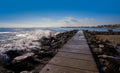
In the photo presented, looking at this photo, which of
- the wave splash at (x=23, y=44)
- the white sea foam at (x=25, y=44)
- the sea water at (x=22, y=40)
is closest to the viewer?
the wave splash at (x=23, y=44)

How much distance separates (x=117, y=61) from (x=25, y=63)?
11.1 feet

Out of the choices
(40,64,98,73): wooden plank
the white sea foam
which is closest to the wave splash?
the white sea foam

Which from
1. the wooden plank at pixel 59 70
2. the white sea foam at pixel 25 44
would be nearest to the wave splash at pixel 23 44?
the white sea foam at pixel 25 44

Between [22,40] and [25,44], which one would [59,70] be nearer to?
[25,44]

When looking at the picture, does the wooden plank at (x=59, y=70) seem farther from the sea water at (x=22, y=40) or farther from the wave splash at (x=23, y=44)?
the sea water at (x=22, y=40)

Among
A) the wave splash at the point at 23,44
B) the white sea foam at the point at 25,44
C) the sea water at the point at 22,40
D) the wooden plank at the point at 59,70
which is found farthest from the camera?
the sea water at the point at 22,40

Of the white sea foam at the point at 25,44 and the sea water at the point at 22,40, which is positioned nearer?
the white sea foam at the point at 25,44

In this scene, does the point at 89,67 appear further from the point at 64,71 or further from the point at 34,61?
the point at 34,61

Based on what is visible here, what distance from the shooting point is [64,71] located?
267cm

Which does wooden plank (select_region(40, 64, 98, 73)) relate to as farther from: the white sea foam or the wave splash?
the white sea foam

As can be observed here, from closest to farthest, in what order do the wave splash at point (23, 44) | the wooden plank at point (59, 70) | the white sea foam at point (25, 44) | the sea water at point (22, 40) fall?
the wooden plank at point (59, 70), the wave splash at point (23, 44), the white sea foam at point (25, 44), the sea water at point (22, 40)

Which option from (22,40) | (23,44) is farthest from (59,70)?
(22,40)

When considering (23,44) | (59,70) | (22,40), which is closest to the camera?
(59,70)

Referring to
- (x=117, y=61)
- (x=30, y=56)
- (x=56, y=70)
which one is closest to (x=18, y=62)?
(x=30, y=56)
